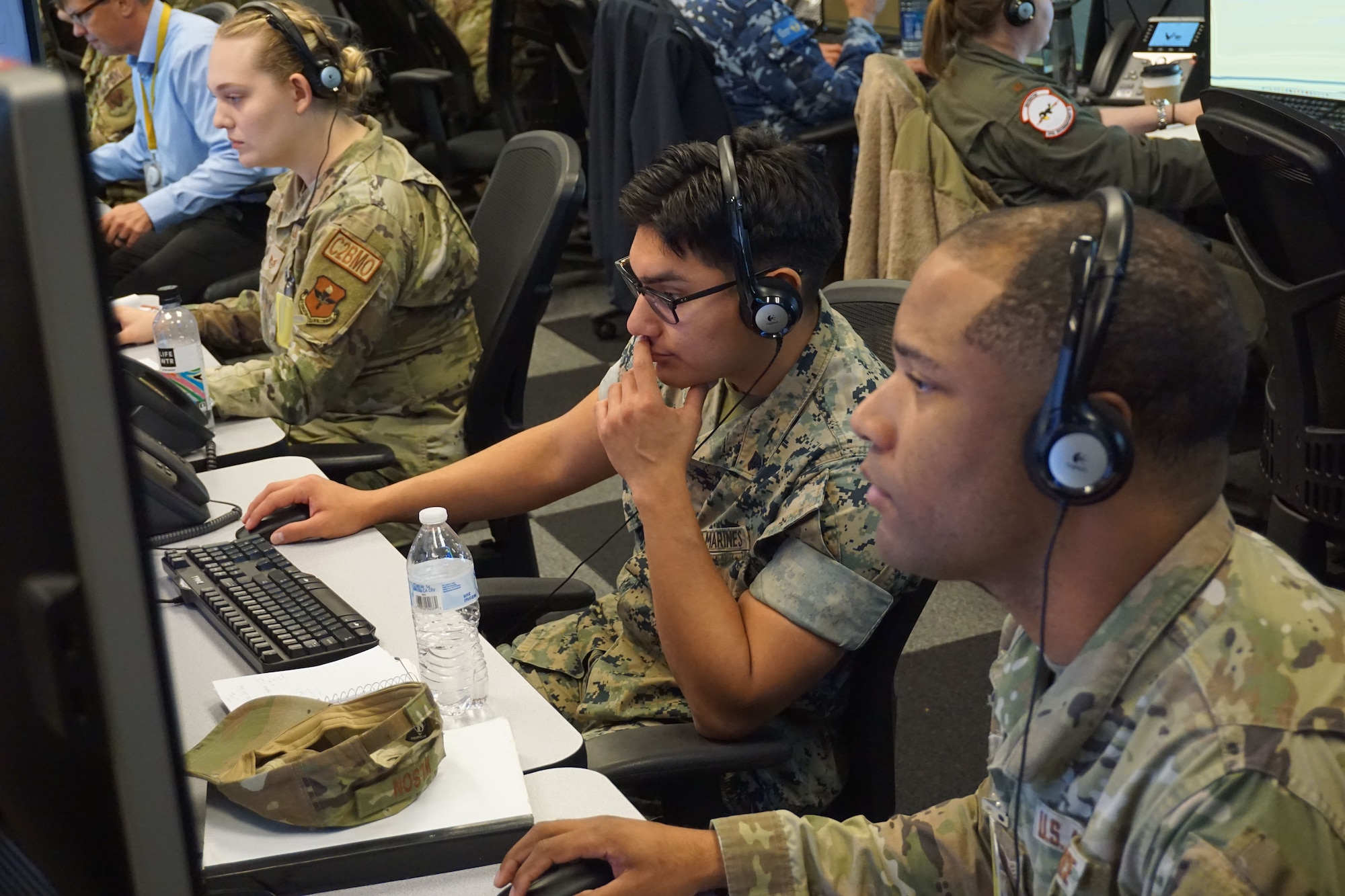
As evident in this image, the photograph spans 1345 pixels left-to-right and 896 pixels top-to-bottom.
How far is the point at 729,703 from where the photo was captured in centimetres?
120

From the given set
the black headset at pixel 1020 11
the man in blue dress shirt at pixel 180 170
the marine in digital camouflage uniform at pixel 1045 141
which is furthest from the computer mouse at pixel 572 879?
the man in blue dress shirt at pixel 180 170

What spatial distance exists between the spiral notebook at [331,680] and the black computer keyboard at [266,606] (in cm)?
3

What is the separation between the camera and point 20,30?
1.64 metres

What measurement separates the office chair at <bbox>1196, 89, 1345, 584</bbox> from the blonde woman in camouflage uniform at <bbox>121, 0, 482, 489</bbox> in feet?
3.80

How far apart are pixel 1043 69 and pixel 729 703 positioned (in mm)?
2970

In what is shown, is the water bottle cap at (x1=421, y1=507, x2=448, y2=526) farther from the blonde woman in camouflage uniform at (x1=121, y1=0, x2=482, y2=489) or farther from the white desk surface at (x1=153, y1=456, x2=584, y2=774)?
the blonde woman in camouflage uniform at (x1=121, y1=0, x2=482, y2=489)

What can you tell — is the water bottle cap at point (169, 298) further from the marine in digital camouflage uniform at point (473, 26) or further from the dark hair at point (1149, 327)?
the marine in digital camouflage uniform at point (473, 26)

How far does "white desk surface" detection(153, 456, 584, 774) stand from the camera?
3.73 feet

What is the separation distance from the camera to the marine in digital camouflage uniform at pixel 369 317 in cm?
198

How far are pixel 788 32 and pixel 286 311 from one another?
1.78 m

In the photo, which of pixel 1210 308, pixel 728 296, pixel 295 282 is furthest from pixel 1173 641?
pixel 295 282

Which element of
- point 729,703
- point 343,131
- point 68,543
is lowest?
point 729,703

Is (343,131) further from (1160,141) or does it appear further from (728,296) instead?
(1160,141)

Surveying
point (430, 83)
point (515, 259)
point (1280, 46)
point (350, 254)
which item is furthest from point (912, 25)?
point (350, 254)
